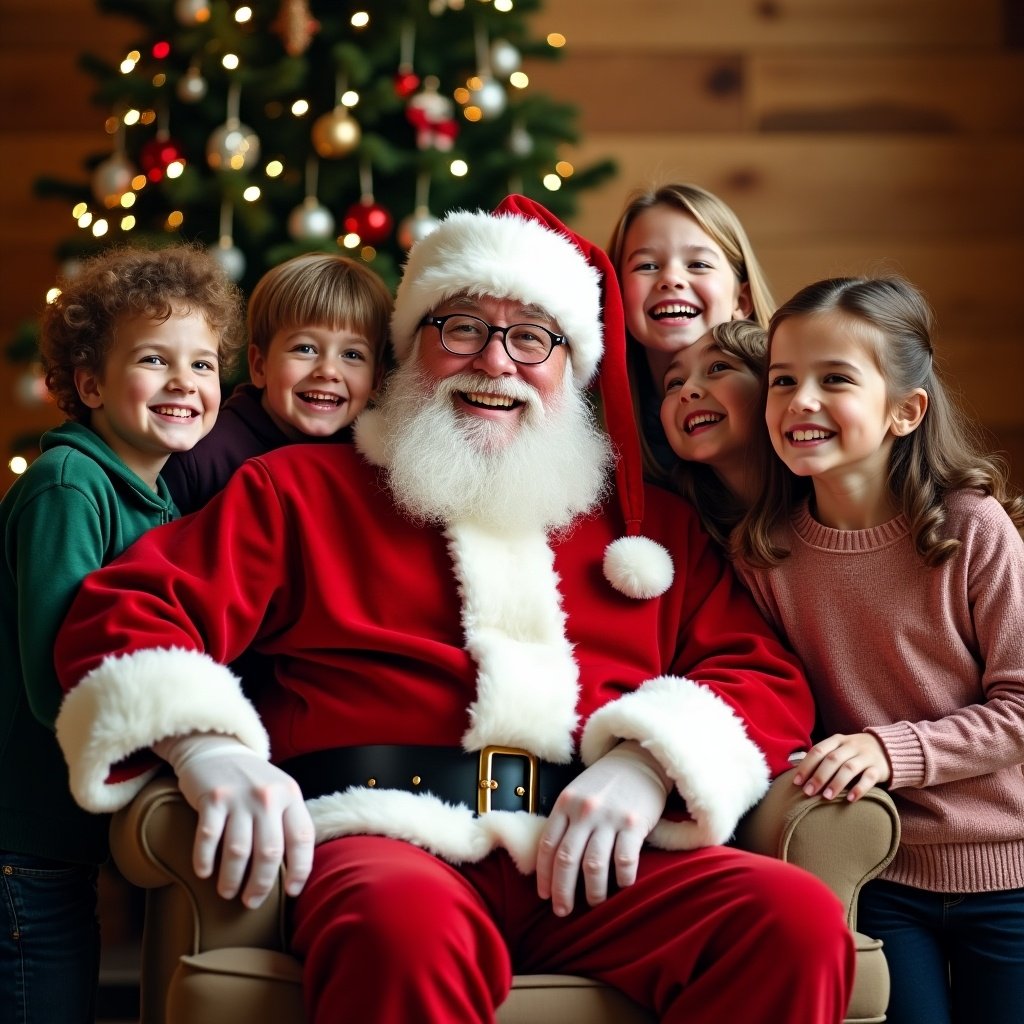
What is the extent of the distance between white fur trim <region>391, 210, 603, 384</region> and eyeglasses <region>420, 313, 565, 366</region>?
0.05 m

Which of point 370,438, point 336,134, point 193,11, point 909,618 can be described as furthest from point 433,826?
point 193,11

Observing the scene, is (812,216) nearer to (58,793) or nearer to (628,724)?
(628,724)

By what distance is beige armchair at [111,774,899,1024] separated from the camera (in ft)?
5.05

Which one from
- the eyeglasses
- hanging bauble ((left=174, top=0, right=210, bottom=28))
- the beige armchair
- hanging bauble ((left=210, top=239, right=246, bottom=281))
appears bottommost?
the beige armchair

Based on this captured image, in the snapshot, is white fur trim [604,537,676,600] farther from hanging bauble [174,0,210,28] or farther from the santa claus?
hanging bauble [174,0,210,28]

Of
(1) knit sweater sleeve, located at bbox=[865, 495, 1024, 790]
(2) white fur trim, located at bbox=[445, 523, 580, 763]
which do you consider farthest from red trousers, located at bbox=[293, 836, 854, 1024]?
(1) knit sweater sleeve, located at bbox=[865, 495, 1024, 790]

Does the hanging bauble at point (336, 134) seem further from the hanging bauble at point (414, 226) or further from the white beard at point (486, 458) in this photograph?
the white beard at point (486, 458)

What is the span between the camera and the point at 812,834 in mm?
1813

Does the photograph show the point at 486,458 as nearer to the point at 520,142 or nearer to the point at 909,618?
the point at 909,618

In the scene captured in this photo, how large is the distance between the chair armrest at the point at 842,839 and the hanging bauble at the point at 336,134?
95.6 inches

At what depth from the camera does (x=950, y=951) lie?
2.03 m

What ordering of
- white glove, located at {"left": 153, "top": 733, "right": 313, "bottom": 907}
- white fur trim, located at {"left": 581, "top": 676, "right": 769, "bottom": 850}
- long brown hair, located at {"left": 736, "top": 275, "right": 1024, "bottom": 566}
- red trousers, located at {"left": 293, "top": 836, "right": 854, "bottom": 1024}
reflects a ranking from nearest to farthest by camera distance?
red trousers, located at {"left": 293, "top": 836, "right": 854, "bottom": 1024}
white glove, located at {"left": 153, "top": 733, "right": 313, "bottom": 907}
white fur trim, located at {"left": 581, "top": 676, "right": 769, "bottom": 850}
long brown hair, located at {"left": 736, "top": 275, "right": 1024, "bottom": 566}

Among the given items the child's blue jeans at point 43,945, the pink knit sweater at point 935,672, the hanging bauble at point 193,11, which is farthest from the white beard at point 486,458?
the hanging bauble at point 193,11

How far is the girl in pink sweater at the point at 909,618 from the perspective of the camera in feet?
6.43
